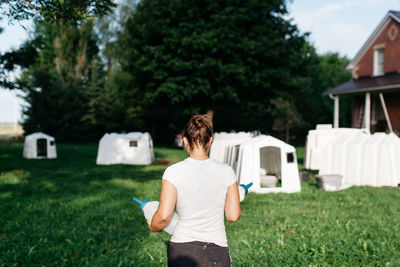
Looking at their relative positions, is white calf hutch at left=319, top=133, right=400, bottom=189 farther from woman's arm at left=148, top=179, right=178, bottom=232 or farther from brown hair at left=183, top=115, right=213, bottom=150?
woman's arm at left=148, top=179, right=178, bottom=232

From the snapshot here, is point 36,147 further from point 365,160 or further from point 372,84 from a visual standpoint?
point 372,84

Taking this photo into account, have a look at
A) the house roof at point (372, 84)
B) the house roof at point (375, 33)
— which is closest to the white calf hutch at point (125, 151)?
the house roof at point (372, 84)

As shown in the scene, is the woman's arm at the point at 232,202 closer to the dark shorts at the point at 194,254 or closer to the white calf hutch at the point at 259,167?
the dark shorts at the point at 194,254

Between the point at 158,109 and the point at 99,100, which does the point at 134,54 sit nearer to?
the point at 158,109

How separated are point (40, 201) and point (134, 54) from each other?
17094mm

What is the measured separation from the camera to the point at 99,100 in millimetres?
33531

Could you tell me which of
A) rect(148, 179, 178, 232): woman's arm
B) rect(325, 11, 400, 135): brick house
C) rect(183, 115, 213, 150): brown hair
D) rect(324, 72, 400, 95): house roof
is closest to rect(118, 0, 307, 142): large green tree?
rect(324, 72, 400, 95): house roof

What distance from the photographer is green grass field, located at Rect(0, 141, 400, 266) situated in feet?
14.4

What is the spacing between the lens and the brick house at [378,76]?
67.8 ft

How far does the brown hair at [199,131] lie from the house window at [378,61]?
2337 centimetres

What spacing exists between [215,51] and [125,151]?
8.01m

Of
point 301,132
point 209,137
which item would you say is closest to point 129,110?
point 301,132

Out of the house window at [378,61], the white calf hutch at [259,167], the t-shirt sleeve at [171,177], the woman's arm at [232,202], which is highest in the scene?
the house window at [378,61]

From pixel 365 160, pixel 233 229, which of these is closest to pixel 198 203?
pixel 233 229
